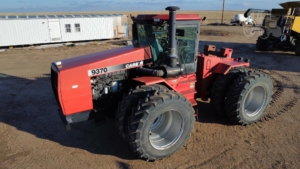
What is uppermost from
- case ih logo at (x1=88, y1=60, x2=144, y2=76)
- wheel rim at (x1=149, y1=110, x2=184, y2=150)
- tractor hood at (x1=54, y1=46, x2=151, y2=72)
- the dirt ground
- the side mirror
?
the side mirror

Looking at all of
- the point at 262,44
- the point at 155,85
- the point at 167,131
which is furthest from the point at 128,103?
the point at 262,44

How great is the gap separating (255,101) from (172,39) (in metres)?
2.94

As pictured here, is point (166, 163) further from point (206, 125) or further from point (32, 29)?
point (32, 29)

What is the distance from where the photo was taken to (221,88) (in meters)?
5.57

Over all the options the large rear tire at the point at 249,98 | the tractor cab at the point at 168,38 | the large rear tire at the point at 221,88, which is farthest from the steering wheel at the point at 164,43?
the large rear tire at the point at 249,98

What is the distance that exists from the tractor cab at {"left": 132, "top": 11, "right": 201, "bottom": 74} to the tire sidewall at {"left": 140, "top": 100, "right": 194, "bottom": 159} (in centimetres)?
93

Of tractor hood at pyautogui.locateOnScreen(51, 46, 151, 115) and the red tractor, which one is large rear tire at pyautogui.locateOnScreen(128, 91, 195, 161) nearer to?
the red tractor

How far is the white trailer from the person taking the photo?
18.0m

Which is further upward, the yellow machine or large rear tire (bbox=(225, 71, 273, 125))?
the yellow machine

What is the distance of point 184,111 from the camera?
4590 millimetres

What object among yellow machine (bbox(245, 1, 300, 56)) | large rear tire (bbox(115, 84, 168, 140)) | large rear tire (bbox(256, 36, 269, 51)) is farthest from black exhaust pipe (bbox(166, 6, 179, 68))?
large rear tire (bbox(256, 36, 269, 51))

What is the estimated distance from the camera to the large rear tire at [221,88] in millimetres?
5582

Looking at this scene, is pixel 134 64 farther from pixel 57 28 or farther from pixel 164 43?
pixel 57 28

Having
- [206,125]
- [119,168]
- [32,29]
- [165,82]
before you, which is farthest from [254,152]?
[32,29]
